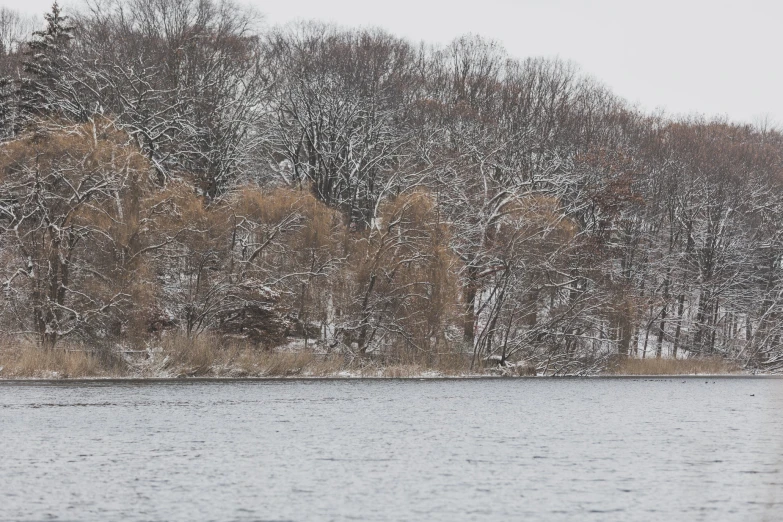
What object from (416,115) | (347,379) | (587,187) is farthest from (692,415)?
(416,115)

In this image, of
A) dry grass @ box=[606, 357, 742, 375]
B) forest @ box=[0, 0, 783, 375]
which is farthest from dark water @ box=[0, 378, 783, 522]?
dry grass @ box=[606, 357, 742, 375]

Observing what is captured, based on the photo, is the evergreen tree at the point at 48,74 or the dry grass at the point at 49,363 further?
the evergreen tree at the point at 48,74

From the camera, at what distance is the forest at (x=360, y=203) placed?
44469mm

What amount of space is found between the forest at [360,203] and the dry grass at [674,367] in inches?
32.3

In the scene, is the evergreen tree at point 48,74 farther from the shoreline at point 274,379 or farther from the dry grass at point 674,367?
the dry grass at point 674,367

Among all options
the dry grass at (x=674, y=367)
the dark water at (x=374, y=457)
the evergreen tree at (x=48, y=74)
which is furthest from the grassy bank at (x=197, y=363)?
the evergreen tree at (x=48, y=74)

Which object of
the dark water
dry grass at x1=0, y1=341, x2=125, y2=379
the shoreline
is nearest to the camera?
the dark water

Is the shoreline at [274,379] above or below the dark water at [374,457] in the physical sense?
above

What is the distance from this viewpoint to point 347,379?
47188 mm

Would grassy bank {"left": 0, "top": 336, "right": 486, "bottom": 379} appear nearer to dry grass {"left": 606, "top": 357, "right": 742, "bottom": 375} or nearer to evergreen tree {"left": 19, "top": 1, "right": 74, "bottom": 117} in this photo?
dry grass {"left": 606, "top": 357, "right": 742, "bottom": 375}

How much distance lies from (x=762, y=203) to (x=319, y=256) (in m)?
34.5

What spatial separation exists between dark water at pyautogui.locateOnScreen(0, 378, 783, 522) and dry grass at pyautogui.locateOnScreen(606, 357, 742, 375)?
2029cm

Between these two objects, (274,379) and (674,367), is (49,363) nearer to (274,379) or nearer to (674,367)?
(274,379)

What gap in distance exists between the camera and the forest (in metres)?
44.5
